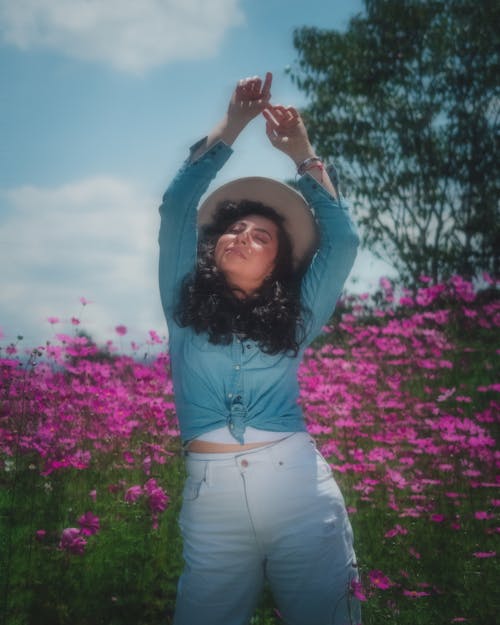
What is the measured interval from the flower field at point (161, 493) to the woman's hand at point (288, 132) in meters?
1.40

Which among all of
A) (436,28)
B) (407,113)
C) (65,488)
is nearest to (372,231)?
(407,113)

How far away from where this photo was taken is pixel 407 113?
42.0ft

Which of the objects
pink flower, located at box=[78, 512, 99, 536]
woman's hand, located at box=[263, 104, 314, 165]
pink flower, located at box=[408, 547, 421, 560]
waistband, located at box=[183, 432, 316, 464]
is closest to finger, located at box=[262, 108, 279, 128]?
woman's hand, located at box=[263, 104, 314, 165]

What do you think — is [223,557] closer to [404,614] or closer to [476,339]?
[404,614]

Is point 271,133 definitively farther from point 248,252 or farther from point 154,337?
point 154,337

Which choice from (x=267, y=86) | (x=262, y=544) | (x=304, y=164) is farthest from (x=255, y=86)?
(x=262, y=544)

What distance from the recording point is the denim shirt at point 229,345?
1.57 meters

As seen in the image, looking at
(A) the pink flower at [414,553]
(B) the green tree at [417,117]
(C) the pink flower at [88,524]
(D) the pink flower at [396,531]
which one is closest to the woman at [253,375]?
(C) the pink flower at [88,524]

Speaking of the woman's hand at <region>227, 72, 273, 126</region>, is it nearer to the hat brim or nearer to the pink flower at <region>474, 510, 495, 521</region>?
the hat brim

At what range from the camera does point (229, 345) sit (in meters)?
1.67

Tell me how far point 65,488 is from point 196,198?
2.98 m

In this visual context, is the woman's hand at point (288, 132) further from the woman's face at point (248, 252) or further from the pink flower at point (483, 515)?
the pink flower at point (483, 515)

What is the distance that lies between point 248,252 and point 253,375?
42 centimetres

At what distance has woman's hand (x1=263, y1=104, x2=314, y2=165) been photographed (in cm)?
177
